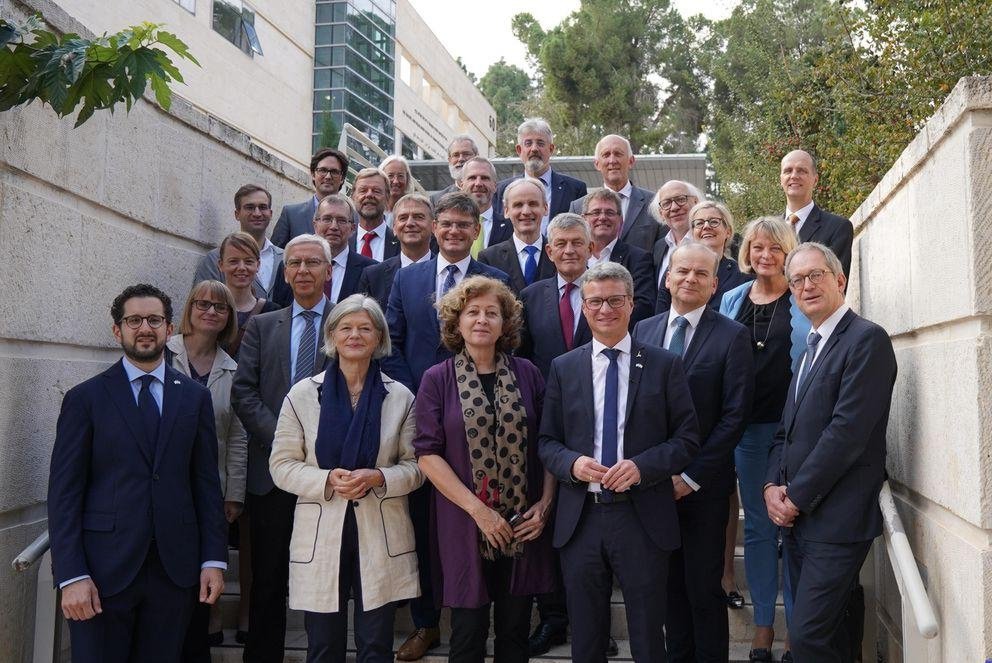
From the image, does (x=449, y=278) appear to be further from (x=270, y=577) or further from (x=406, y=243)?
(x=270, y=577)

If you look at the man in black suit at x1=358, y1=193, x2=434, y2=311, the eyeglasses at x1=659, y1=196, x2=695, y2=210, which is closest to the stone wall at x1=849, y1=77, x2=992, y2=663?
the eyeglasses at x1=659, y1=196, x2=695, y2=210

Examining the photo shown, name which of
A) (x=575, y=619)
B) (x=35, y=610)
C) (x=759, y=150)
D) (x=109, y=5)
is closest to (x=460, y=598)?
(x=575, y=619)

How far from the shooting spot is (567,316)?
473cm

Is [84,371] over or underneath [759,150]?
underneath

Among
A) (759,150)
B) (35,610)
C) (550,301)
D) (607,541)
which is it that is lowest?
(35,610)

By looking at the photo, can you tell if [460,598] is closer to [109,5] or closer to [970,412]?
[970,412]

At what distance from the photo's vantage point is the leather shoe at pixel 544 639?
14.7 feet

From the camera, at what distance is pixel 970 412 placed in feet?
9.64

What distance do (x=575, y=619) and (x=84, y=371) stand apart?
273 centimetres

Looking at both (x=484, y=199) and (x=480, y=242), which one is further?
(x=484, y=199)

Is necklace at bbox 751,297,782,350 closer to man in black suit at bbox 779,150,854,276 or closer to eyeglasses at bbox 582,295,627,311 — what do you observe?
man in black suit at bbox 779,150,854,276

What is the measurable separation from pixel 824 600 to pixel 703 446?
34.7 inches

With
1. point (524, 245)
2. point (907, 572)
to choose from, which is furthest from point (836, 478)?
point (524, 245)

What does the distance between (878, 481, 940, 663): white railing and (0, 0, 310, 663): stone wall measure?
3.63 metres
